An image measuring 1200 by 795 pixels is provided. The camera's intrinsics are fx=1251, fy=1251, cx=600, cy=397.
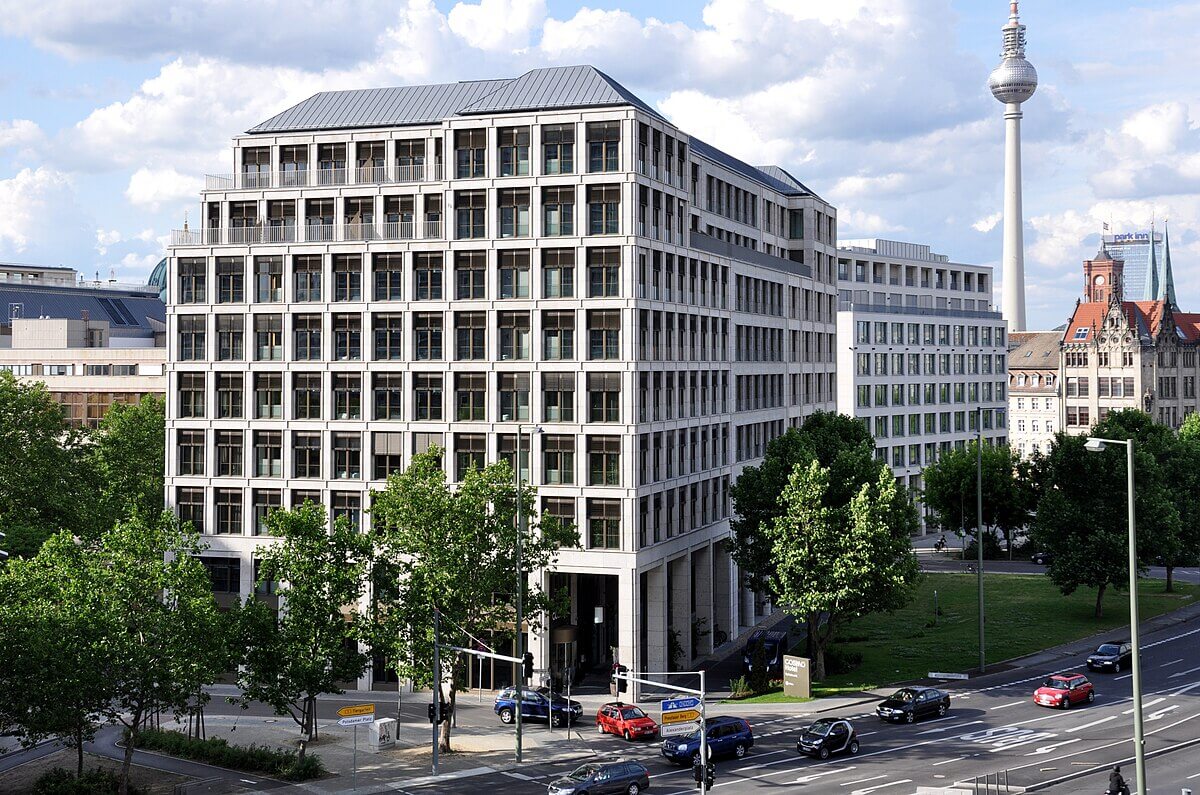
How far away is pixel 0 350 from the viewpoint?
13250cm

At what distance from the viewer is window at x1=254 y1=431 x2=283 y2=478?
7906 centimetres

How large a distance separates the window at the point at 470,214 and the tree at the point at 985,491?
194ft

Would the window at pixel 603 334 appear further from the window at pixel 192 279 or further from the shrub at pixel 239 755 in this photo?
the shrub at pixel 239 755

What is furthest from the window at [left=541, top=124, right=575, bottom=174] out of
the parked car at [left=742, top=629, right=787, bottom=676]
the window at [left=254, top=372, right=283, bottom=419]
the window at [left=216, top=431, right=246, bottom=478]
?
the parked car at [left=742, top=629, right=787, bottom=676]

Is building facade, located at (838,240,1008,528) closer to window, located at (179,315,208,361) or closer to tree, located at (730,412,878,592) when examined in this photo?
tree, located at (730,412,878,592)

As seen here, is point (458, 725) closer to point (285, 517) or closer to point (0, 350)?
point (285, 517)

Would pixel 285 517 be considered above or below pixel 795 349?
below

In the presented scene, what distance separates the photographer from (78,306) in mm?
161000

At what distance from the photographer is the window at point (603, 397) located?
238 feet

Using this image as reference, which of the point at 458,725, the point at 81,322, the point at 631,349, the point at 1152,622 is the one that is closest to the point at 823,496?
the point at 631,349

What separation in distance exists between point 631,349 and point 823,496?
46.3ft

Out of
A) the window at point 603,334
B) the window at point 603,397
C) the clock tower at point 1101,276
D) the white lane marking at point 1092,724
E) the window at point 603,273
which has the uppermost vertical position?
the clock tower at point 1101,276

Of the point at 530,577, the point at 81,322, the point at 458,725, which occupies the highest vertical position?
the point at 81,322

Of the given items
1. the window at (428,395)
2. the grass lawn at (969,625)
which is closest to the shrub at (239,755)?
the window at (428,395)
